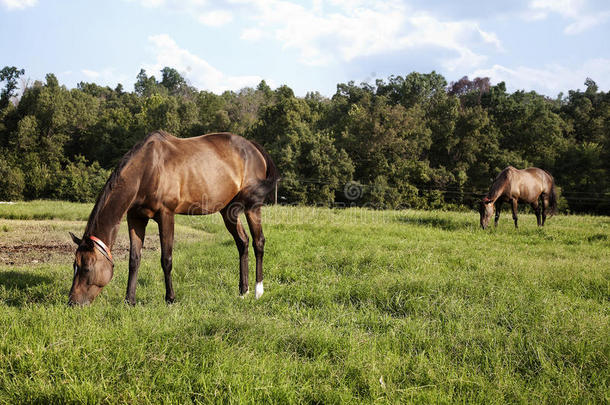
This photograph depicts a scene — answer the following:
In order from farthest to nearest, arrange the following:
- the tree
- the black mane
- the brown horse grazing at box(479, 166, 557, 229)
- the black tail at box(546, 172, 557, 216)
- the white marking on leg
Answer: the tree
the black tail at box(546, 172, 557, 216)
the brown horse grazing at box(479, 166, 557, 229)
the white marking on leg
the black mane

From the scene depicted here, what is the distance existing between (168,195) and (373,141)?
107 ft

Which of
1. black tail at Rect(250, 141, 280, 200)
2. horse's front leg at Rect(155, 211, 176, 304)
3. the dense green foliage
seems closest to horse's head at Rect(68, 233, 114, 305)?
horse's front leg at Rect(155, 211, 176, 304)

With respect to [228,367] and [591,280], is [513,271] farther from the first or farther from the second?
[228,367]

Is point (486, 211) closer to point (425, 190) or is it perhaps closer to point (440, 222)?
point (440, 222)

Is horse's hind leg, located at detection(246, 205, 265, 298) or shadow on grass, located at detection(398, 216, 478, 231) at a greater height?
horse's hind leg, located at detection(246, 205, 265, 298)

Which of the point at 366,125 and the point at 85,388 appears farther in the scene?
the point at 366,125

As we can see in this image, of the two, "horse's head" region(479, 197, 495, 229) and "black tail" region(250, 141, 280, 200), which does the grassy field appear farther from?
"horse's head" region(479, 197, 495, 229)

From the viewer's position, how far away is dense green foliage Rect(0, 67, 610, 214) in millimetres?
31753

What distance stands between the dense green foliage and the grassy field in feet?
84.4

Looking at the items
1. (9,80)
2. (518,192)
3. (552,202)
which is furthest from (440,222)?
(9,80)

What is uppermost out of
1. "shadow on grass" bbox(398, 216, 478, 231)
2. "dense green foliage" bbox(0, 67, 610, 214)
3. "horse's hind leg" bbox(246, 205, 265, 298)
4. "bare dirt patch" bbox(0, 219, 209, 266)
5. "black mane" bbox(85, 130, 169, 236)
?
"dense green foliage" bbox(0, 67, 610, 214)

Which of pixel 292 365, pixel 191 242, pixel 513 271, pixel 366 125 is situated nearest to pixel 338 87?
pixel 366 125

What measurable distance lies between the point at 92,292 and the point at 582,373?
4.32 meters

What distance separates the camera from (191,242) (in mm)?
9219
